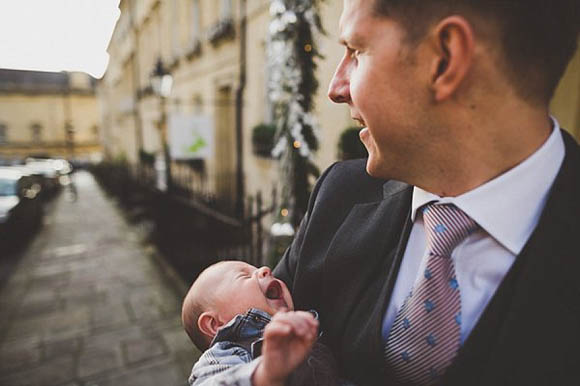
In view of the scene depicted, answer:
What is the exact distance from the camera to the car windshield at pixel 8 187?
9469mm

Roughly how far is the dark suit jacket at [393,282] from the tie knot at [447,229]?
134 millimetres

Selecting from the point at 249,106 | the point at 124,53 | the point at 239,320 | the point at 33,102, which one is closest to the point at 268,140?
the point at 249,106

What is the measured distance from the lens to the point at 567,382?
75cm

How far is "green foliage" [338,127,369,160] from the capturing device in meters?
4.53

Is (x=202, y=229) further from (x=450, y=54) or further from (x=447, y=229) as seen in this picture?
(x=450, y=54)

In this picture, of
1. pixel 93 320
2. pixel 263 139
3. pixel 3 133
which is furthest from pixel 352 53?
pixel 3 133

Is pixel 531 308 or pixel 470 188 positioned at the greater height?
pixel 470 188

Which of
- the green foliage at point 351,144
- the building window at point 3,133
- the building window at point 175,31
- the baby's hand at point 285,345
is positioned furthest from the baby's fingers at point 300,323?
the building window at point 3,133

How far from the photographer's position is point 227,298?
1.46 meters

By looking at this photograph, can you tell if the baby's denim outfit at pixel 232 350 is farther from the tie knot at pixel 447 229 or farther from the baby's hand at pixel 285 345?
the tie knot at pixel 447 229

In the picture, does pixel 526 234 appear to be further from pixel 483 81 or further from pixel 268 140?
pixel 268 140

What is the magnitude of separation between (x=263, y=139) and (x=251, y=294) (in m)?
6.28

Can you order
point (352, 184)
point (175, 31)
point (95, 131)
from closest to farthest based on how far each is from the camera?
1. point (352, 184)
2. point (175, 31)
3. point (95, 131)

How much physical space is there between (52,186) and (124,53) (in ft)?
38.2
